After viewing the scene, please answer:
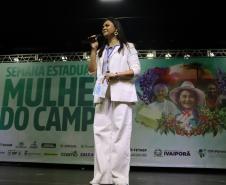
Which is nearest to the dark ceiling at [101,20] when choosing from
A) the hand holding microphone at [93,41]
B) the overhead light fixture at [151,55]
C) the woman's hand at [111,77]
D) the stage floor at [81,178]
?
the overhead light fixture at [151,55]

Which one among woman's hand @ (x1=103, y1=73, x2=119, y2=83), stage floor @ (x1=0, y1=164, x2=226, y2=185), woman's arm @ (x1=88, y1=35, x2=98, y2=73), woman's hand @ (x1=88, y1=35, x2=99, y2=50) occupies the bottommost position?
stage floor @ (x1=0, y1=164, x2=226, y2=185)

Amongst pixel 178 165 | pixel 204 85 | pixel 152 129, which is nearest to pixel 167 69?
pixel 204 85

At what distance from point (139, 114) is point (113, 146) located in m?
3.50

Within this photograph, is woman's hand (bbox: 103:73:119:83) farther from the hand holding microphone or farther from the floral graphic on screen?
the floral graphic on screen

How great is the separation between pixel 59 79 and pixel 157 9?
1.87 m

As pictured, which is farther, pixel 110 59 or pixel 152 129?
pixel 152 129

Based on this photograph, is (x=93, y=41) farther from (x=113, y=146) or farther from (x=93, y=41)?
(x=113, y=146)

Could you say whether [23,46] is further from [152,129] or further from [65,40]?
[152,129]

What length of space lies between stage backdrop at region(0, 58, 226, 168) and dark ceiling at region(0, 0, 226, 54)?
0.78m

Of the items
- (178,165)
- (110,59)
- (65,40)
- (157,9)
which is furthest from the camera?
(65,40)

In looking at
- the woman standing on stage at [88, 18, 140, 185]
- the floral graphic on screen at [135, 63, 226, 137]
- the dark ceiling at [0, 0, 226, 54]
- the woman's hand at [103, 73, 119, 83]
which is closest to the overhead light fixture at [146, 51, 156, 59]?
the floral graphic on screen at [135, 63, 226, 137]

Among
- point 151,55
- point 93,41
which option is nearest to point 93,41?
point 93,41

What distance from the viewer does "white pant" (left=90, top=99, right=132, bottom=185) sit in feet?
6.25

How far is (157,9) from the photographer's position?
559cm
